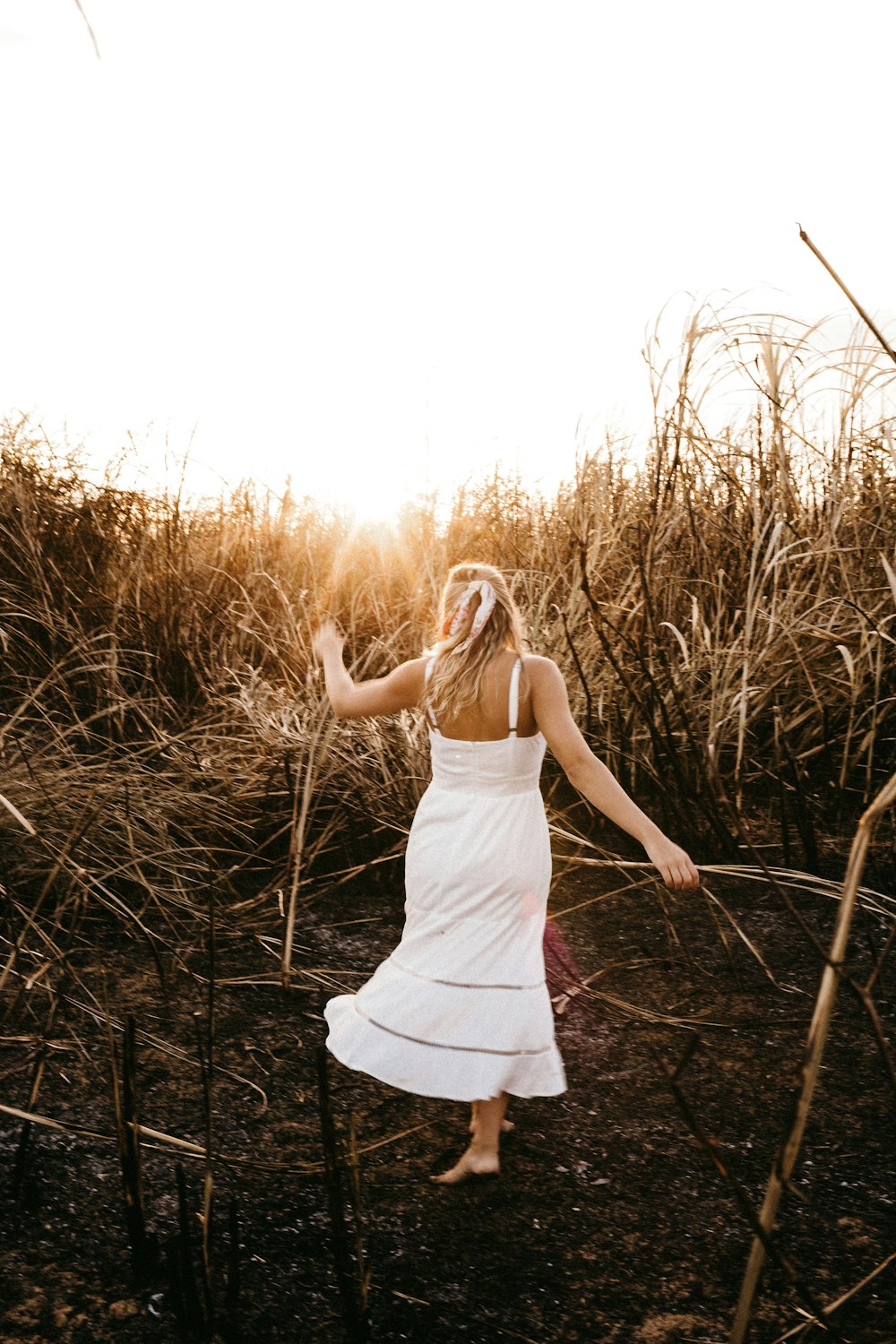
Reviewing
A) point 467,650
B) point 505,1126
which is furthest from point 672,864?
point 505,1126

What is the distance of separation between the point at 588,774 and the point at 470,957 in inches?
16.8

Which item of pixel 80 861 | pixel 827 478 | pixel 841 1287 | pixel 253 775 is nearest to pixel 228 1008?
pixel 80 861

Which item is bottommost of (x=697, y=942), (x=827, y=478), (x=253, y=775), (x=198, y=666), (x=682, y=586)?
(x=697, y=942)

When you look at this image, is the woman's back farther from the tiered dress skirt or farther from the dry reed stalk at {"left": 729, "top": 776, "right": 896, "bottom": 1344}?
the dry reed stalk at {"left": 729, "top": 776, "right": 896, "bottom": 1344}

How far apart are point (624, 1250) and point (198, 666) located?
2956mm

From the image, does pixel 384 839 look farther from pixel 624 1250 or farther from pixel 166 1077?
pixel 624 1250

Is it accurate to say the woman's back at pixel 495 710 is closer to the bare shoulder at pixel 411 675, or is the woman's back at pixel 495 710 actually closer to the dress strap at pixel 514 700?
the dress strap at pixel 514 700

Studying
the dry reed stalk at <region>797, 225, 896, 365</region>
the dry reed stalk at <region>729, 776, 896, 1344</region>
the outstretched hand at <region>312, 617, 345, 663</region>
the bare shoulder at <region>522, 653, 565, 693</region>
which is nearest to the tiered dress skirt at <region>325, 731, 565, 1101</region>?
the bare shoulder at <region>522, 653, 565, 693</region>

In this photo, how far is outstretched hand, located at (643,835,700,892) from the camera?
6.11 ft

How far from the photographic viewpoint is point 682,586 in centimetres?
385

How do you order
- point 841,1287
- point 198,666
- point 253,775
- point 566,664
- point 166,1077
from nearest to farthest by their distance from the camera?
point 841,1287
point 166,1077
point 253,775
point 566,664
point 198,666

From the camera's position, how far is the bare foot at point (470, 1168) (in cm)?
196

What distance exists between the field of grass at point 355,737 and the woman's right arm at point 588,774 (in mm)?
248

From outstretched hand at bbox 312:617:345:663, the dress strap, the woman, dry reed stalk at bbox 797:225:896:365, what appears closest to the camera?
dry reed stalk at bbox 797:225:896:365
